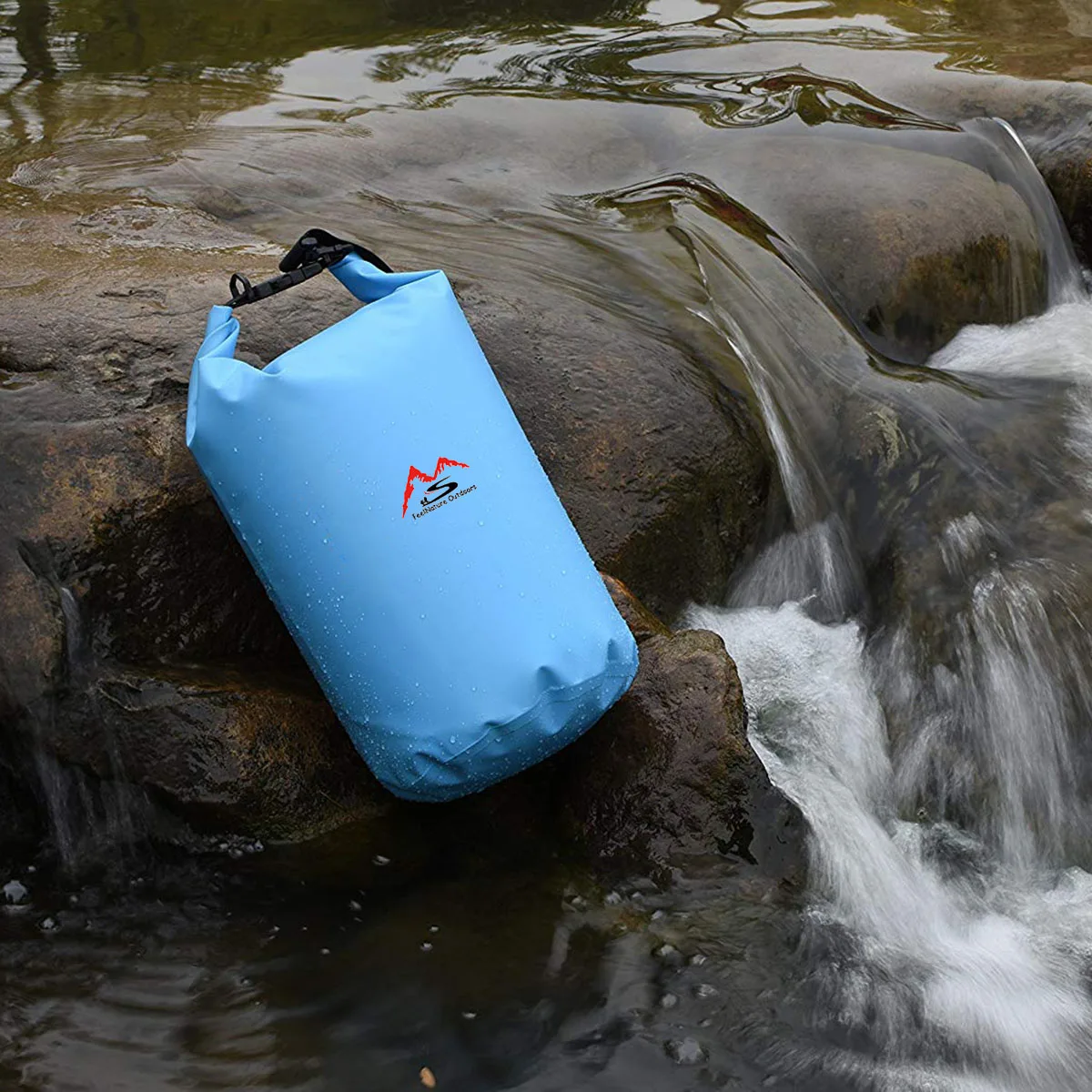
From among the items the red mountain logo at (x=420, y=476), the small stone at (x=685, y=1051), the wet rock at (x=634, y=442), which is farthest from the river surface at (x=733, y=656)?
the red mountain logo at (x=420, y=476)

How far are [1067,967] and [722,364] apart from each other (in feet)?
6.79

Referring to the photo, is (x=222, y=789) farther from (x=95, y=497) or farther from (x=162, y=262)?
(x=162, y=262)

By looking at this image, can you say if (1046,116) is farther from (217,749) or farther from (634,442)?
(217,749)

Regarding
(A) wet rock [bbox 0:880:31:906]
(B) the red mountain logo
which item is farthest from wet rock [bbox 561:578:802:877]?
(A) wet rock [bbox 0:880:31:906]

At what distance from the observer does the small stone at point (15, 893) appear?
3059 millimetres

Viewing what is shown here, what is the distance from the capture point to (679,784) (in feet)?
10.6

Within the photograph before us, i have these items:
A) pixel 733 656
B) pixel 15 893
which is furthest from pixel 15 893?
pixel 733 656

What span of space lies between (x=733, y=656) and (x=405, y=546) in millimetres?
1319

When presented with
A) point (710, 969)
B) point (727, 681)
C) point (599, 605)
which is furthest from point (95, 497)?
point (710, 969)

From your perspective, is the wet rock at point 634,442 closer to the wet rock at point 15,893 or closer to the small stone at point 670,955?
the small stone at point 670,955

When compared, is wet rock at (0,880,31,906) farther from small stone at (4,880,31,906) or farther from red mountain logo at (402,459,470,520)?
red mountain logo at (402,459,470,520)

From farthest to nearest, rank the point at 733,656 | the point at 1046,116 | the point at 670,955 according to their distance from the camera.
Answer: the point at 1046,116 → the point at 733,656 → the point at 670,955

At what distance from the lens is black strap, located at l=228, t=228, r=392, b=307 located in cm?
322

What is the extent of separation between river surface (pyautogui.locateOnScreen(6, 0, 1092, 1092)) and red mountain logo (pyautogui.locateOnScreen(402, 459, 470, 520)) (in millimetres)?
942
